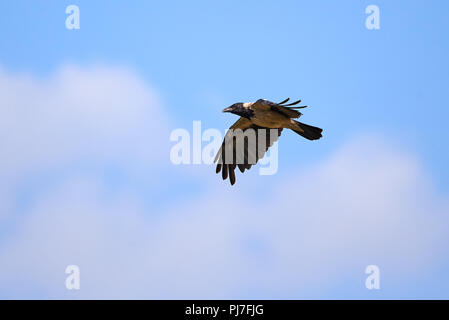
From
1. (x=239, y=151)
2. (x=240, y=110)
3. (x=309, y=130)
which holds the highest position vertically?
(x=240, y=110)

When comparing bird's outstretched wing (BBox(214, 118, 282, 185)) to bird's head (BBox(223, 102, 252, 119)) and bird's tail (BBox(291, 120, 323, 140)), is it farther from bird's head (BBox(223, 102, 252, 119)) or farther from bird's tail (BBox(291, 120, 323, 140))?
bird's tail (BBox(291, 120, 323, 140))

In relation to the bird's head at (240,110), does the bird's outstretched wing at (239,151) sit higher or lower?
lower

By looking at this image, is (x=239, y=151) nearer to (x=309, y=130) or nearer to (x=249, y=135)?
(x=249, y=135)

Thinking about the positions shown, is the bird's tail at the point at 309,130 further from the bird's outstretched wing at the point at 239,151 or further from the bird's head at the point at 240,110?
the bird's outstretched wing at the point at 239,151

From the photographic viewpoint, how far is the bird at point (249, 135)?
16203 millimetres

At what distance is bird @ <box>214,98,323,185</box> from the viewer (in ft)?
53.2

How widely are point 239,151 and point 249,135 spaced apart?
46 centimetres

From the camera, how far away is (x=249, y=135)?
1786cm

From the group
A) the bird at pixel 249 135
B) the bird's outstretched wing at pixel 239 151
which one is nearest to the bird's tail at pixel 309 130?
the bird at pixel 249 135

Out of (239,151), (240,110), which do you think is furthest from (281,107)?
(239,151)
